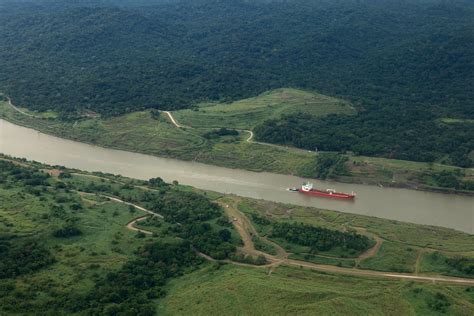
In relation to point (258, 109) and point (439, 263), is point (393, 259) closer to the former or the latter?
point (439, 263)

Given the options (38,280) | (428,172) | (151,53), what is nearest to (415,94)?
(428,172)

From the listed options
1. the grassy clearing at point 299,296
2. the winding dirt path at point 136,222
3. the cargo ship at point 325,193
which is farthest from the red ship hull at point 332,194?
the grassy clearing at point 299,296

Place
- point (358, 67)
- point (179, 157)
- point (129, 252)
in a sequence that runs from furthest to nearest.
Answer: point (358, 67)
point (179, 157)
point (129, 252)

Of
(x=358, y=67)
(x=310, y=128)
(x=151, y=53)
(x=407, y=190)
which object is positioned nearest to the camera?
(x=407, y=190)

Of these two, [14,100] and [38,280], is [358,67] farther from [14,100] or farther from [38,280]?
[38,280]

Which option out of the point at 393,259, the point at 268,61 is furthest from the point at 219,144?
the point at 268,61

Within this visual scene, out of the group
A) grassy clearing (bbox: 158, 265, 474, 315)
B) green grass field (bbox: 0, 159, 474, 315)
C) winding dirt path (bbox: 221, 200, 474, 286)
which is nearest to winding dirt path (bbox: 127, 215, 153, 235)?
green grass field (bbox: 0, 159, 474, 315)
